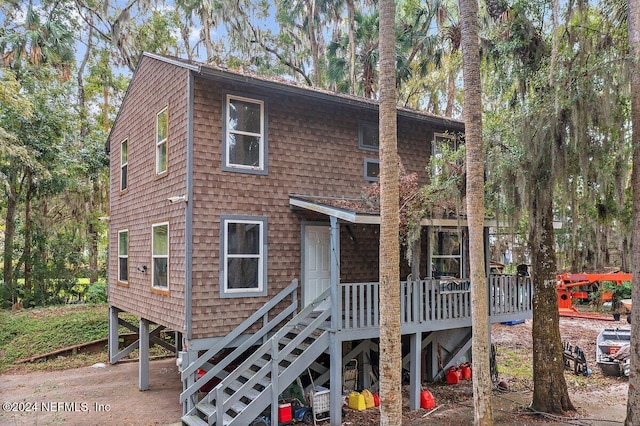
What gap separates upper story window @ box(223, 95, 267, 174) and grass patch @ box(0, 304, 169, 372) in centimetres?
816

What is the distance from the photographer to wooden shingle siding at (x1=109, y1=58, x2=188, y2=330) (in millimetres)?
8352

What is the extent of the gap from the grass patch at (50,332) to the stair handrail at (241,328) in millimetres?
A: 6733

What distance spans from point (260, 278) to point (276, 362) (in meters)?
1.74

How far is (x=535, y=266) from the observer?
340 inches

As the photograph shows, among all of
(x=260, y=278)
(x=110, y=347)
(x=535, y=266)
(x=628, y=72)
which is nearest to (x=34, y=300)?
(x=110, y=347)

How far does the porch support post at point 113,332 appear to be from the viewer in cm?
1266

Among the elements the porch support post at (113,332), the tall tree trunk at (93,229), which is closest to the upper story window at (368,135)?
the porch support post at (113,332)

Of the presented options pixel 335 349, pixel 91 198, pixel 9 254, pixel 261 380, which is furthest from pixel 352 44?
pixel 9 254

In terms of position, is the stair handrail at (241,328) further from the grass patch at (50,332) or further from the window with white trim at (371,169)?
the grass patch at (50,332)

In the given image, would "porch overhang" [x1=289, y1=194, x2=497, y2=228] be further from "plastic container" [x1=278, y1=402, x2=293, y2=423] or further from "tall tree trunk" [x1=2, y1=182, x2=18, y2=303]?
"tall tree trunk" [x1=2, y1=182, x2=18, y2=303]

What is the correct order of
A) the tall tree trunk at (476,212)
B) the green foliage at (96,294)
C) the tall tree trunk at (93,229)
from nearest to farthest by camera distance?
1. the tall tree trunk at (476,212)
2. the green foliage at (96,294)
3. the tall tree trunk at (93,229)

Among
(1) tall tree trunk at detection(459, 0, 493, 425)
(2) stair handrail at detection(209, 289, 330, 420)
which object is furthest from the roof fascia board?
(2) stair handrail at detection(209, 289, 330, 420)

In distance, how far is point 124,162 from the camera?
1180cm

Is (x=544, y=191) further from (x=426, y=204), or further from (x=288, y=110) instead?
(x=288, y=110)
